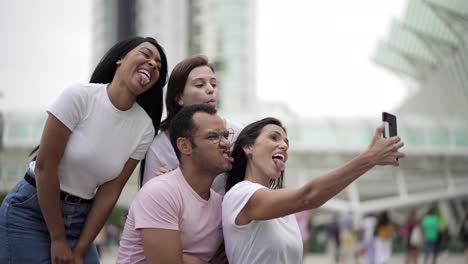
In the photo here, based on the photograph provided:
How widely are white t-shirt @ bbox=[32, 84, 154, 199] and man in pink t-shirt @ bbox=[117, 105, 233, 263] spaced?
24 centimetres

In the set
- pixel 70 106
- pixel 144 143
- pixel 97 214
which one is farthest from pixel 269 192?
pixel 70 106

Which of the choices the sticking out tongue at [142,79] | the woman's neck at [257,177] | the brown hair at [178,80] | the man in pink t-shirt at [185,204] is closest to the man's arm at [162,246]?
the man in pink t-shirt at [185,204]

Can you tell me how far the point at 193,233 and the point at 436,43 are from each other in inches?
1981

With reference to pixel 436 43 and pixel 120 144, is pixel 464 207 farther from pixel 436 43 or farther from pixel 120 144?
pixel 120 144

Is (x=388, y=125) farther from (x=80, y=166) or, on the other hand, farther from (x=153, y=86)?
(x=80, y=166)

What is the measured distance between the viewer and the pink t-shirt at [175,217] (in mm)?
3639

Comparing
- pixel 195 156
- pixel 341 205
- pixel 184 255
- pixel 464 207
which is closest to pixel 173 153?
pixel 195 156

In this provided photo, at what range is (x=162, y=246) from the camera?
11.8 ft

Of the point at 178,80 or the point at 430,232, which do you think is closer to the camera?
the point at 178,80

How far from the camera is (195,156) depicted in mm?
3793

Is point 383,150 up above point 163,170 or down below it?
above

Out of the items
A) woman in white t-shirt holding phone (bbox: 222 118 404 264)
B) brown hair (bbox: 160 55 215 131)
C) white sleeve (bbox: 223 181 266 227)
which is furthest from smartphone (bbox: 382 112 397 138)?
brown hair (bbox: 160 55 215 131)

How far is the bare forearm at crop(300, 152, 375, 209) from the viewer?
3.27 metres

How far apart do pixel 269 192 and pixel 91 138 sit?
1.00 m
